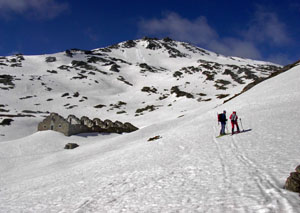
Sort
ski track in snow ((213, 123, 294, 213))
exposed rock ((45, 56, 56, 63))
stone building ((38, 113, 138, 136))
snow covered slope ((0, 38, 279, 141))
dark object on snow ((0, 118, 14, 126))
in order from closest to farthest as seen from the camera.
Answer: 1. ski track in snow ((213, 123, 294, 213))
2. stone building ((38, 113, 138, 136))
3. dark object on snow ((0, 118, 14, 126))
4. snow covered slope ((0, 38, 279, 141))
5. exposed rock ((45, 56, 56, 63))

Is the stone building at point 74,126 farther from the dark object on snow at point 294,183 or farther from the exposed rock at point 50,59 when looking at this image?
the exposed rock at point 50,59

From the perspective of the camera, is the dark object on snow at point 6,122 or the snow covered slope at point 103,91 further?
the snow covered slope at point 103,91

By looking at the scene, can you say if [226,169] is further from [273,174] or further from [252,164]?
[273,174]

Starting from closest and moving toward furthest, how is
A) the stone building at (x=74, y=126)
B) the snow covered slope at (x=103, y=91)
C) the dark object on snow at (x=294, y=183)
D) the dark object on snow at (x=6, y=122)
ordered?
the dark object on snow at (x=294, y=183) → the stone building at (x=74, y=126) → the dark object on snow at (x=6, y=122) → the snow covered slope at (x=103, y=91)

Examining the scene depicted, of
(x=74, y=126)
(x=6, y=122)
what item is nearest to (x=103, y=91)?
(x=6, y=122)

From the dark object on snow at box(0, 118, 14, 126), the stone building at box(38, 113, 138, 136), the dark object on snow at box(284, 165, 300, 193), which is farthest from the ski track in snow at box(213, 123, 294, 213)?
the dark object on snow at box(0, 118, 14, 126)

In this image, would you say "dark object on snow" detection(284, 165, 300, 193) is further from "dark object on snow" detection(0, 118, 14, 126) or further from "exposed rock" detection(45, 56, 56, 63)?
"exposed rock" detection(45, 56, 56, 63)

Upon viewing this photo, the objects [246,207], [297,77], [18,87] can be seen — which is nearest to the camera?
[246,207]

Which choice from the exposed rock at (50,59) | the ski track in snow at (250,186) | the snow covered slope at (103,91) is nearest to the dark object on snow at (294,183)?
the ski track in snow at (250,186)

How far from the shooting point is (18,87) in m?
92.1

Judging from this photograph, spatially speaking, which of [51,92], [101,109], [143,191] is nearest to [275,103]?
[143,191]

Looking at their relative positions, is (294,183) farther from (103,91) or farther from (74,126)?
(103,91)

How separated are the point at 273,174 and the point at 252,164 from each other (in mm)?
1592

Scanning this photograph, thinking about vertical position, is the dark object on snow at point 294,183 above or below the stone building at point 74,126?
below
